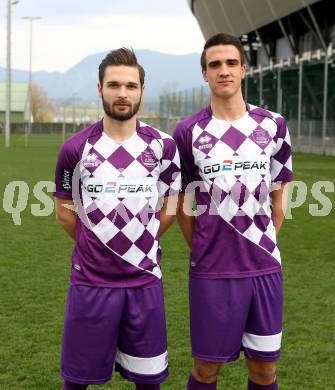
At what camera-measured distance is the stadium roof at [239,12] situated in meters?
34.5

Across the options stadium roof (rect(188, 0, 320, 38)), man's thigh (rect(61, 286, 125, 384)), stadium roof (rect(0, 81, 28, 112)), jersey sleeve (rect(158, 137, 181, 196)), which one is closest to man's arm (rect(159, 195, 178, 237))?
jersey sleeve (rect(158, 137, 181, 196))

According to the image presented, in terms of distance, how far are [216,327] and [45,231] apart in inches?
275

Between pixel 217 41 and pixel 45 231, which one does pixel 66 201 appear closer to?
pixel 217 41

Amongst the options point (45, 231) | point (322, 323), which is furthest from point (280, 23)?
point (322, 323)

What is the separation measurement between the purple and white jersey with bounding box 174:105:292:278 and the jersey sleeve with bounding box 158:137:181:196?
0.42 ft

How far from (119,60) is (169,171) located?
22.5 inches

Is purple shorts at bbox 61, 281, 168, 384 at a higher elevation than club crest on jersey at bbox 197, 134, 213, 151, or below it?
below

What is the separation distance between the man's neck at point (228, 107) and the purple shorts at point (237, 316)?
2.64 feet

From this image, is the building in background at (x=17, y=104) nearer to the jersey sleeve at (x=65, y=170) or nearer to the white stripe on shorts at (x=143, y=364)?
the jersey sleeve at (x=65, y=170)

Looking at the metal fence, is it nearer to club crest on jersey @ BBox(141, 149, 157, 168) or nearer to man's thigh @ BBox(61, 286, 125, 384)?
club crest on jersey @ BBox(141, 149, 157, 168)

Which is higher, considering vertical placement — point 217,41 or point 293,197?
point 217,41

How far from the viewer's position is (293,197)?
46.6ft

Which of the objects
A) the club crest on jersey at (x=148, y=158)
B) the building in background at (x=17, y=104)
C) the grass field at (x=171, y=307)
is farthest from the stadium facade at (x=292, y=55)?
the building in background at (x=17, y=104)

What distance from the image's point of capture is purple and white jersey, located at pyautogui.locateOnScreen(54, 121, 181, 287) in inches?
121
